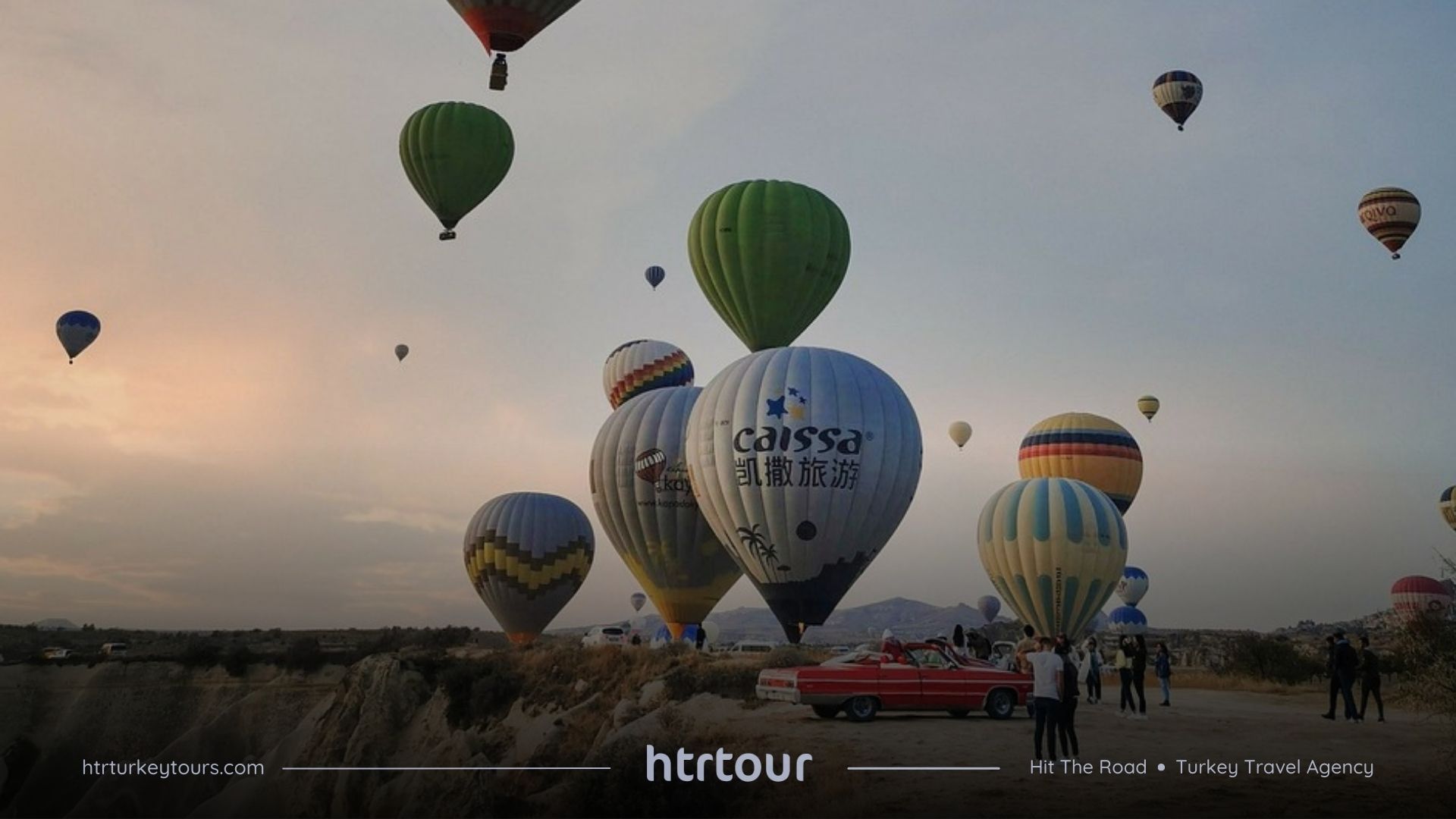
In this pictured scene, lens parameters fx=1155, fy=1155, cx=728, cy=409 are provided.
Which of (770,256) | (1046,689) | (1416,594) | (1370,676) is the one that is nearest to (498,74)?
(770,256)

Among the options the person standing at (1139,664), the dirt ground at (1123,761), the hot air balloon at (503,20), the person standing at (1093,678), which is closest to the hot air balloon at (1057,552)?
the person standing at (1093,678)

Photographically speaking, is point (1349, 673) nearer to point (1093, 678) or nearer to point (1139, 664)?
point (1139, 664)

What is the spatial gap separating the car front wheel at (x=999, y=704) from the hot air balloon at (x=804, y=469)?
10.4 meters

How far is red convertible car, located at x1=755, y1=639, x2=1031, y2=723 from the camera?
19672 mm

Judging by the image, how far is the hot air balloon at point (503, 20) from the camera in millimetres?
32750

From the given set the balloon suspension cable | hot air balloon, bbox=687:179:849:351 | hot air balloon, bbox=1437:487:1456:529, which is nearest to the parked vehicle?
hot air balloon, bbox=687:179:849:351

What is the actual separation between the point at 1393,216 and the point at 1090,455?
16.0 metres

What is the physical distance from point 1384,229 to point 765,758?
145 ft

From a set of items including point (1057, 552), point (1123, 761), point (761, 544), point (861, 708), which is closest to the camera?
point (1123, 761)

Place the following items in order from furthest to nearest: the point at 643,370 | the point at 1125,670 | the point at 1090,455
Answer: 1. the point at 643,370
2. the point at 1090,455
3. the point at 1125,670

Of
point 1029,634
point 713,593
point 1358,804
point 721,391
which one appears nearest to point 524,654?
point 713,593

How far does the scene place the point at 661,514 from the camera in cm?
3934

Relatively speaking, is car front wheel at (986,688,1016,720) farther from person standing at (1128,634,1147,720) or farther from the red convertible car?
person standing at (1128,634,1147,720)

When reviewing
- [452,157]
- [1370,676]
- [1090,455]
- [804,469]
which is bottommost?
[1370,676]
